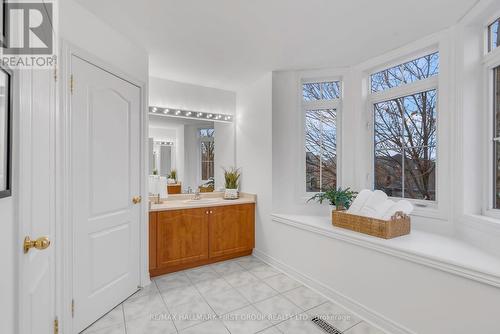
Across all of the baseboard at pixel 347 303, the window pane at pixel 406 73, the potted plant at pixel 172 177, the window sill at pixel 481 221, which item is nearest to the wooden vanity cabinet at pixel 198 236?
the baseboard at pixel 347 303

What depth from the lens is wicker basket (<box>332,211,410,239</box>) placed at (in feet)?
6.65

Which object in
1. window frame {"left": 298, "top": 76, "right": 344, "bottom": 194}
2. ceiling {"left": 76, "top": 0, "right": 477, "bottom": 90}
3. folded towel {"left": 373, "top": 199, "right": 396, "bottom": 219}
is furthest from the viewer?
window frame {"left": 298, "top": 76, "right": 344, "bottom": 194}

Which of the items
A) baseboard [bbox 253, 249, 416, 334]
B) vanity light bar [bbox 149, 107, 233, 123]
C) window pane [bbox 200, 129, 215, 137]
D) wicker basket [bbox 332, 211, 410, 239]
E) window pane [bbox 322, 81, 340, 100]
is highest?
window pane [bbox 322, 81, 340, 100]

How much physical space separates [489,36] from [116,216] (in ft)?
10.6

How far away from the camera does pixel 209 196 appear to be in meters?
3.53

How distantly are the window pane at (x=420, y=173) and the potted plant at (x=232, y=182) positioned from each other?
198cm

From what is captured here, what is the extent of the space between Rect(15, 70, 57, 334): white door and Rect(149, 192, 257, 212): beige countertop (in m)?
1.46

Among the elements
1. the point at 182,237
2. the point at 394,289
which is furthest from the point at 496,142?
the point at 182,237

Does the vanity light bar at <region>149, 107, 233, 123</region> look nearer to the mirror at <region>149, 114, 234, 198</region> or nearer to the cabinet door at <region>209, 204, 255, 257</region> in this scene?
the mirror at <region>149, 114, 234, 198</region>

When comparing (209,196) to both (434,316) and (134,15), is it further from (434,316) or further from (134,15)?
(434,316)

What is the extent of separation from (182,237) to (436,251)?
2322 mm

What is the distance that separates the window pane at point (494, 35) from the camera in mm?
1810

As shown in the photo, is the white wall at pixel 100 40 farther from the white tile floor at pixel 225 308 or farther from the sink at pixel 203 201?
the white tile floor at pixel 225 308

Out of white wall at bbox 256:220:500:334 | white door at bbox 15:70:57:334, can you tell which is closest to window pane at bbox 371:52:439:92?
white wall at bbox 256:220:500:334
